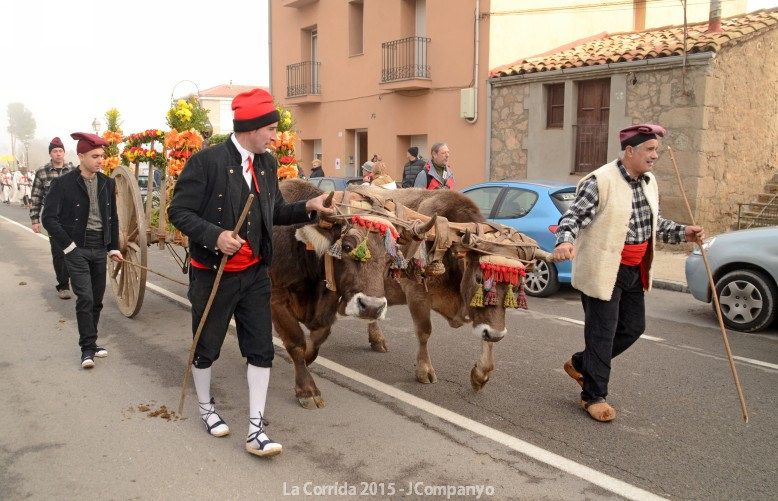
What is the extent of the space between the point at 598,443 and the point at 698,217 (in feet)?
33.4

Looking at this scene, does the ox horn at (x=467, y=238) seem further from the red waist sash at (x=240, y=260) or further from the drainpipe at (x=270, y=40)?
the drainpipe at (x=270, y=40)

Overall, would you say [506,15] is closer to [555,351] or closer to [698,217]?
[698,217]

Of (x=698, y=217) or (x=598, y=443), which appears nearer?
(x=598, y=443)

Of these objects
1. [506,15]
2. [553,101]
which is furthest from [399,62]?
[553,101]

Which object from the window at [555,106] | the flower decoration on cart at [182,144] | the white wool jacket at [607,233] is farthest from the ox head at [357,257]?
the window at [555,106]

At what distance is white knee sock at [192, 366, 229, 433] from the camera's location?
4.33 m

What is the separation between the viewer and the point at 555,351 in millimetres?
6488

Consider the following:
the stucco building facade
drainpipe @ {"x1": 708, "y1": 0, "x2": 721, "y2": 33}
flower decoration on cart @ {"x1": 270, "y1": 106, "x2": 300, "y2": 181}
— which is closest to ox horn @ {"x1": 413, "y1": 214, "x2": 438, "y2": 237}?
flower decoration on cart @ {"x1": 270, "y1": 106, "x2": 300, "y2": 181}

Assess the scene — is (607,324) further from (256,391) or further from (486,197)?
(486,197)

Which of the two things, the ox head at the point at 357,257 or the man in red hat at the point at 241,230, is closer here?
the man in red hat at the point at 241,230

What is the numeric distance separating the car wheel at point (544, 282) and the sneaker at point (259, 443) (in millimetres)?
5841

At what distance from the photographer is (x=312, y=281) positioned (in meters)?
5.04

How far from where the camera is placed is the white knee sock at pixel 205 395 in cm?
433

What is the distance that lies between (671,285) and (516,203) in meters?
2.74
